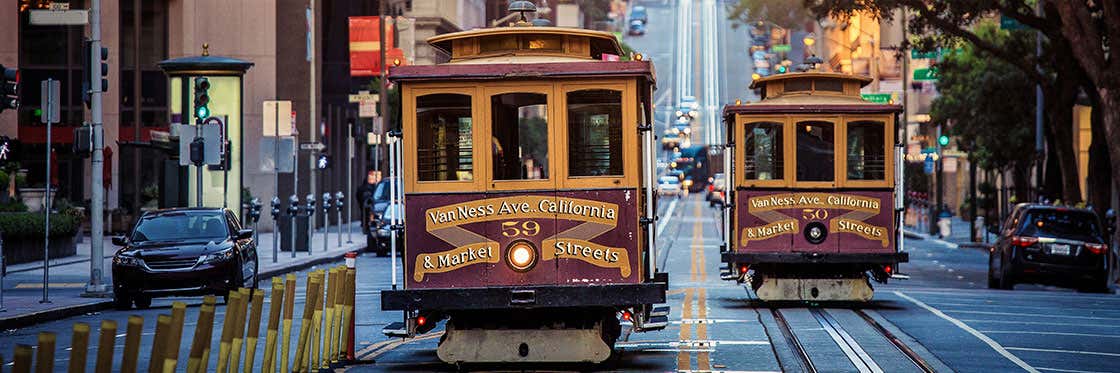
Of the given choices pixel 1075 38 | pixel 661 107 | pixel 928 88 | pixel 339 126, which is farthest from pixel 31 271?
pixel 661 107

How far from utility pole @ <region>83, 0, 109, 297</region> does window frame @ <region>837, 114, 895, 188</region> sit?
10.5 metres

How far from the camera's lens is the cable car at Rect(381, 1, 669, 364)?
47.1 ft

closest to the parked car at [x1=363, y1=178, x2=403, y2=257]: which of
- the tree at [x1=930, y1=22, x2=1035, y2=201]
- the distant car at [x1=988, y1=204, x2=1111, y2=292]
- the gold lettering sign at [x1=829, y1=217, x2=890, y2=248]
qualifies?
the distant car at [x1=988, y1=204, x2=1111, y2=292]

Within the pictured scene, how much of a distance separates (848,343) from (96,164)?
12918mm

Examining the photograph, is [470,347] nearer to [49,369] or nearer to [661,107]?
[49,369]

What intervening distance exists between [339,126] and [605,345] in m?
54.8

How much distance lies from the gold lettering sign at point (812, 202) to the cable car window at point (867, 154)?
11.6 inches

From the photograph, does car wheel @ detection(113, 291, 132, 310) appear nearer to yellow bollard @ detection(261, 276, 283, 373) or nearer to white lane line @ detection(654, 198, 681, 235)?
yellow bollard @ detection(261, 276, 283, 373)

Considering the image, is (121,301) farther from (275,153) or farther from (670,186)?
(670,186)

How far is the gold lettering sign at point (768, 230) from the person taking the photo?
23.3 meters

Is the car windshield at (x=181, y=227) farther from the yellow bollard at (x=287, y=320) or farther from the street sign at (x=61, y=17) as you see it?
the yellow bollard at (x=287, y=320)

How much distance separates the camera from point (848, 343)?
696 inches

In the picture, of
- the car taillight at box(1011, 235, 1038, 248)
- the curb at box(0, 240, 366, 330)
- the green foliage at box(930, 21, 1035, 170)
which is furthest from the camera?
the green foliage at box(930, 21, 1035, 170)

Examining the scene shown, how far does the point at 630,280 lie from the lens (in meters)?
14.4
